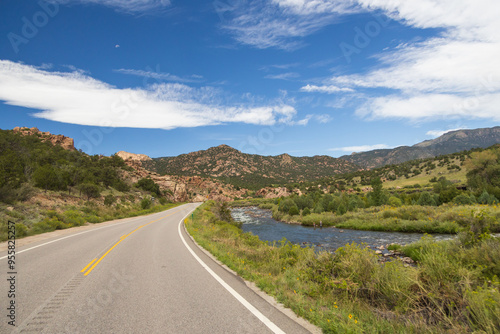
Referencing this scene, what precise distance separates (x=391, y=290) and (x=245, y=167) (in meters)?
125

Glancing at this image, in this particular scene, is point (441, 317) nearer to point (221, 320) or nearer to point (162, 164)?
point (221, 320)

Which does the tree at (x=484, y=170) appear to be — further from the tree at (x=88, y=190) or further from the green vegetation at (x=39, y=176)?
the green vegetation at (x=39, y=176)

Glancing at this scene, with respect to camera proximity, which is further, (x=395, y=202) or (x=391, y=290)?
(x=395, y=202)

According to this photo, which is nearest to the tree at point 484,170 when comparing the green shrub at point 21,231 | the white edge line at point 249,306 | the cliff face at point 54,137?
the white edge line at point 249,306

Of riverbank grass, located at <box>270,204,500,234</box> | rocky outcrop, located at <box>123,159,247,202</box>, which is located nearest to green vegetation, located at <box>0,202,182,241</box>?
riverbank grass, located at <box>270,204,500,234</box>

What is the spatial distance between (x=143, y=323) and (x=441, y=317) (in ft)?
15.5

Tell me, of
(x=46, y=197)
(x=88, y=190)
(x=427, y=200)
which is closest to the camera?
(x=46, y=197)

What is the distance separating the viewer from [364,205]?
4647cm

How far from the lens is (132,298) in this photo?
511 cm

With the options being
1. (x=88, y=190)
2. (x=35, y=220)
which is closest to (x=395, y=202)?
(x=88, y=190)

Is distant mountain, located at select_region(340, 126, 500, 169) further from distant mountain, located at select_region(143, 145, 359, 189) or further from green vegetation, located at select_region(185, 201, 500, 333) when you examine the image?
green vegetation, located at select_region(185, 201, 500, 333)

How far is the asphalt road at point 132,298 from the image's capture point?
388cm

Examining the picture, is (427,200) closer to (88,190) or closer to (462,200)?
(462,200)

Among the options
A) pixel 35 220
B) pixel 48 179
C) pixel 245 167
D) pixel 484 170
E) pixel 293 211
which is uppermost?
pixel 245 167
